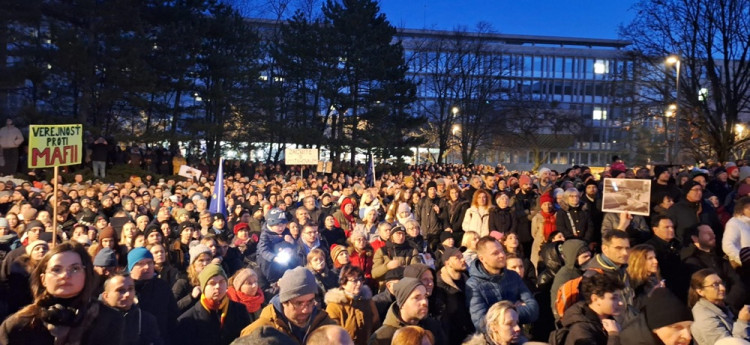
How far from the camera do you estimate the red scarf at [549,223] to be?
8898 mm

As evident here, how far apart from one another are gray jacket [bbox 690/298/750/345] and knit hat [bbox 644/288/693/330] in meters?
0.07

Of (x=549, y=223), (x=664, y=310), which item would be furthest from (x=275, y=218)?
(x=664, y=310)

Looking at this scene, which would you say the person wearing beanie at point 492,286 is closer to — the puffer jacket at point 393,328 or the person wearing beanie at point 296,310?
the puffer jacket at point 393,328

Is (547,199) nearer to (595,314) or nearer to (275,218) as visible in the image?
(275,218)

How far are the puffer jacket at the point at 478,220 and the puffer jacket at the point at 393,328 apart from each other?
4679 millimetres

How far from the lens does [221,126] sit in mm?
30891

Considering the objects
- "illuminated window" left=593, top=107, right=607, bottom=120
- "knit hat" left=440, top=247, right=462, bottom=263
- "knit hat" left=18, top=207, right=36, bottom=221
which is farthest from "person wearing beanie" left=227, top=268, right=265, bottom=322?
"illuminated window" left=593, top=107, right=607, bottom=120

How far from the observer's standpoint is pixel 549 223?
9000mm

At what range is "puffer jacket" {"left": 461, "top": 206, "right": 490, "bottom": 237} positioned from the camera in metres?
9.37

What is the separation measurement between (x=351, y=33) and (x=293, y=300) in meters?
32.1

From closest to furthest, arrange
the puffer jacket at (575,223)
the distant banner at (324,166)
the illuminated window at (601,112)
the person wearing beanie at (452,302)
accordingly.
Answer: the person wearing beanie at (452,302)
the puffer jacket at (575,223)
the distant banner at (324,166)
the illuminated window at (601,112)

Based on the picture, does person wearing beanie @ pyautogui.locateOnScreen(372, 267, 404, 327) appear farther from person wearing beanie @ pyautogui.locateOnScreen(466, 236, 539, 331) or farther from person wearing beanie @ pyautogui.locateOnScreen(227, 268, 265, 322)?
person wearing beanie @ pyautogui.locateOnScreen(227, 268, 265, 322)

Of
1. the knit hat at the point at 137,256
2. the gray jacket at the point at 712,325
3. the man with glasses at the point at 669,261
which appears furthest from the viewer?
the man with glasses at the point at 669,261

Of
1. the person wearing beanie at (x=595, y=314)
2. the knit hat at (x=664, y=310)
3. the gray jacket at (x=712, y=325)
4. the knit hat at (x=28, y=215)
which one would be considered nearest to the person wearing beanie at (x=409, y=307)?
the person wearing beanie at (x=595, y=314)
